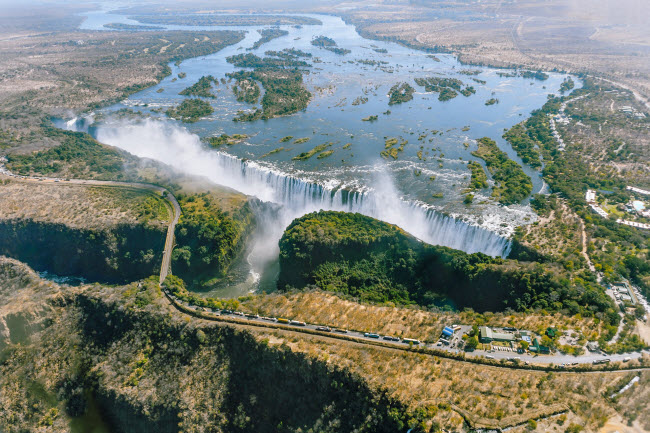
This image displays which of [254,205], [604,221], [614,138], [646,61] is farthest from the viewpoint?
[646,61]

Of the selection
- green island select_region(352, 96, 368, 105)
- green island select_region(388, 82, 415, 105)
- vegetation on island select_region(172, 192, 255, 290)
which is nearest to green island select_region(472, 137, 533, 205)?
green island select_region(388, 82, 415, 105)

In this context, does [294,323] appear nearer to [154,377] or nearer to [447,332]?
[154,377]

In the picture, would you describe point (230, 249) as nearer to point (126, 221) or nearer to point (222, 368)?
point (126, 221)

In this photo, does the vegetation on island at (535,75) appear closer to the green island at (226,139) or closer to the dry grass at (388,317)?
the green island at (226,139)

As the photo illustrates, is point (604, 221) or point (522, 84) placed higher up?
point (522, 84)

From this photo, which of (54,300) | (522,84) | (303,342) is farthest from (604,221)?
(522,84)

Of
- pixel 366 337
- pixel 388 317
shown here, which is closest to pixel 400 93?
pixel 388 317

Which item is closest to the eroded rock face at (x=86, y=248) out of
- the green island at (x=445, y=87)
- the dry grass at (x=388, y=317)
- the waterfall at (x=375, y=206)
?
the waterfall at (x=375, y=206)
